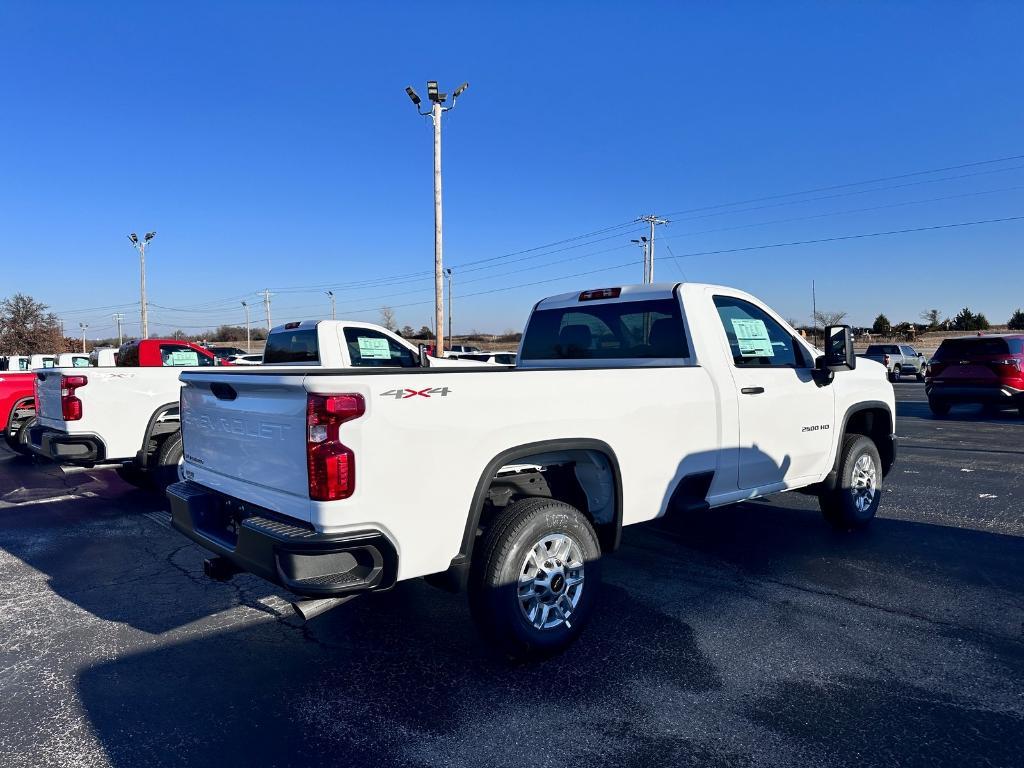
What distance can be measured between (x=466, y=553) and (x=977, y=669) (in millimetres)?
2592

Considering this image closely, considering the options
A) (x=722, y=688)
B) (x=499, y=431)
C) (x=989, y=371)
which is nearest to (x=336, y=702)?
(x=499, y=431)

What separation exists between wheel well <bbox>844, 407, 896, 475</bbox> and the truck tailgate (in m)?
5.00

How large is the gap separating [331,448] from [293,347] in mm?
7102

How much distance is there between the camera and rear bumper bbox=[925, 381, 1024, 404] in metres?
14.2

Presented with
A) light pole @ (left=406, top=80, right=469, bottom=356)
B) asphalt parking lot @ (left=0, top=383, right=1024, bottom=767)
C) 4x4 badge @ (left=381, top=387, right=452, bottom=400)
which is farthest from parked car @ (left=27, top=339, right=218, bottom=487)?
light pole @ (left=406, top=80, right=469, bottom=356)

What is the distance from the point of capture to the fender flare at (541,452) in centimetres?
329

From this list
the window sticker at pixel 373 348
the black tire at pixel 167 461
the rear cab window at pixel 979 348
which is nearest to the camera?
the black tire at pixel 167 461

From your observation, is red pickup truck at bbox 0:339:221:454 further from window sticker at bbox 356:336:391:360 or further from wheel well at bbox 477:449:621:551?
wheel well at bbox 477:449:621:551

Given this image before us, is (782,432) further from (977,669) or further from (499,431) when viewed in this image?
(499,431)

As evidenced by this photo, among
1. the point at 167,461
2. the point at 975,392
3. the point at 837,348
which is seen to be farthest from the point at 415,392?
the point at 975,392

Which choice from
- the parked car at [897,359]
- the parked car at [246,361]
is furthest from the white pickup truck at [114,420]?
the parked car at [897,359]

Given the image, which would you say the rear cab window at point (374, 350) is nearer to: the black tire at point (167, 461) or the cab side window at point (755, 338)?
the black tire at point (167, 461)

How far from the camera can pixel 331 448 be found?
9.43 ft

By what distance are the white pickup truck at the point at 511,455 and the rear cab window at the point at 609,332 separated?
0.02 meters
